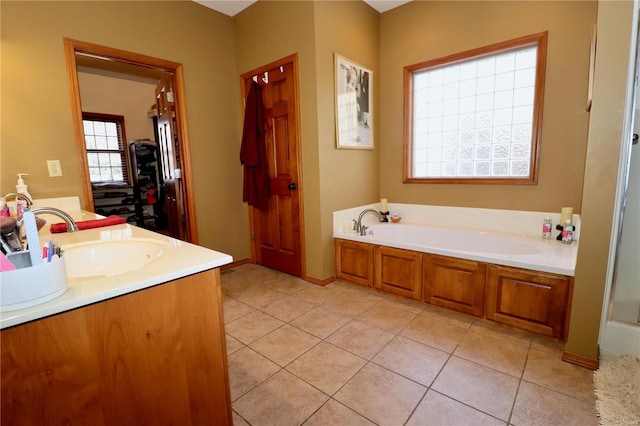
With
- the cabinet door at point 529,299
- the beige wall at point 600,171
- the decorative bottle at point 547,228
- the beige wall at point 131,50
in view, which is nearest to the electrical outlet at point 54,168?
the beige wall at point 131,50

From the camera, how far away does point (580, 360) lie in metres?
1.68

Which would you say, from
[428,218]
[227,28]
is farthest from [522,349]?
[227,28]

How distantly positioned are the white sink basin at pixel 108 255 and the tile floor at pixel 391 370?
84cm

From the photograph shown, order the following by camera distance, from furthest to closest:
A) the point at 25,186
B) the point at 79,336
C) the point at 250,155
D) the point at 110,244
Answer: the point at 250,155 < the point at 25,186 < the point at 110,244 < the point at 79,336

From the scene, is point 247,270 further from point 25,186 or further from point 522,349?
point 522,349

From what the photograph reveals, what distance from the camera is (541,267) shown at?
73.9 inches

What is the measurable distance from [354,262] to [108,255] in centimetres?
202

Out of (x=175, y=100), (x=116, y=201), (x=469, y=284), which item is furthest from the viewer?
(x=116, y=201)

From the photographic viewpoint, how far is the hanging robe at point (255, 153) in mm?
3131

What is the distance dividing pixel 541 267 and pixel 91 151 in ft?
20.2

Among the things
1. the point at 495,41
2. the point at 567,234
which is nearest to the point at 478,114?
the point at 495,41

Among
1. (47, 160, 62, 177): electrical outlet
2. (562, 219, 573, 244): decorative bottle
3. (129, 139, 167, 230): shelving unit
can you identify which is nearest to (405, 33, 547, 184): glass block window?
(562, 219, 573, 244): decorative bottle

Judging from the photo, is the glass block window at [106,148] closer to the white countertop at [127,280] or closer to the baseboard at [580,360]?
the white countertop at [127,280]

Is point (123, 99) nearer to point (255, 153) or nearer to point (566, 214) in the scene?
point (255, 153)
